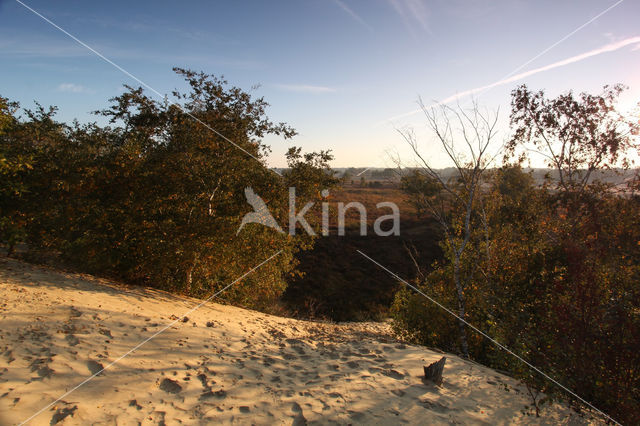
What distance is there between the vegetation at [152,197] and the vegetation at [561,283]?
5177mm

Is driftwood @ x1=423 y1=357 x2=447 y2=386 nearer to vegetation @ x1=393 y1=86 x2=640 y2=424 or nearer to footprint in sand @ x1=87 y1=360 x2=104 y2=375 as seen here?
vegetation @ x1=393 y1=86 x2=640 y2=424

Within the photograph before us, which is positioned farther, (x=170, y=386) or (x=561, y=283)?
(x=561, y=283)

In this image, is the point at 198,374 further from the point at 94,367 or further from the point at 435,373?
the point at 435,373

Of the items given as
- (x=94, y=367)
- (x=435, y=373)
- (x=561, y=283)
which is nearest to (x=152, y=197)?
(x=94, y=367)

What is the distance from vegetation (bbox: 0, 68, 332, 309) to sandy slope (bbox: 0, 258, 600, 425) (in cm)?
144

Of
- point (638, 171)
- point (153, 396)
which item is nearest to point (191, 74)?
point (153, 396)

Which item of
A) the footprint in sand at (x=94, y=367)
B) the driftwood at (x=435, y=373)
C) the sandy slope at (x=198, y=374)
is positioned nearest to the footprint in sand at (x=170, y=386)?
the sandy slope at (x=198, y=374)

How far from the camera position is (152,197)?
8.88 meters

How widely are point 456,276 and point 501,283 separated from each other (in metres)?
1.31

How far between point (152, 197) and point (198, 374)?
541 centimetres

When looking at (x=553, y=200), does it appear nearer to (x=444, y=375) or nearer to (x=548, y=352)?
(x=548, y=352)

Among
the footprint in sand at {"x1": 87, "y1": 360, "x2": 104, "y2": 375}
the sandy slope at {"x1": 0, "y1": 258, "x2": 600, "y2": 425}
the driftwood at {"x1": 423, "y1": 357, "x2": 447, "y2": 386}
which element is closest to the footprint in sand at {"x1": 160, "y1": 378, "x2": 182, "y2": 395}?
the sandy slope at {"x1": 0, "y1": 258, "x2": 600, "y2": 425}

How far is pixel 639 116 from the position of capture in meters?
12.7

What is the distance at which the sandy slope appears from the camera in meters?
4.08
